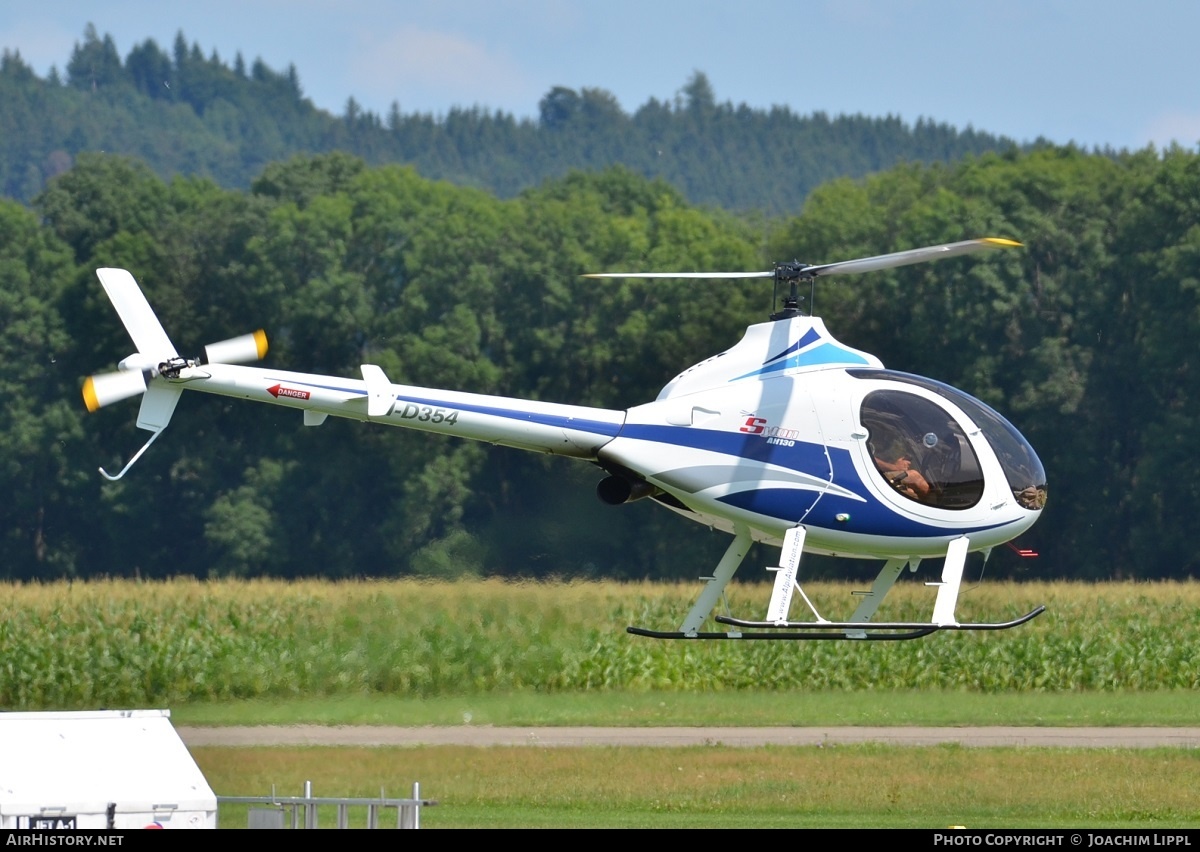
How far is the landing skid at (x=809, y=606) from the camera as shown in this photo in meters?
16.0

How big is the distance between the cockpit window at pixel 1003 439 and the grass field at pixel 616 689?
4192 mm

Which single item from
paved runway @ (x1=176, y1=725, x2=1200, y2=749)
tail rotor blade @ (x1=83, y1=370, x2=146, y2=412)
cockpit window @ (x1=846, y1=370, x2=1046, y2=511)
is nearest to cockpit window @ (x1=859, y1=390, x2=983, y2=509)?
cockpit window @ (x1=846, y1=370, x2=1046, y2=511)

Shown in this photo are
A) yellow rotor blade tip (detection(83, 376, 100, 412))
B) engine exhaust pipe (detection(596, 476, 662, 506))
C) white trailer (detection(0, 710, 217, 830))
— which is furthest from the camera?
engine exhaust pipe (detection(596, 476, 662, 506))

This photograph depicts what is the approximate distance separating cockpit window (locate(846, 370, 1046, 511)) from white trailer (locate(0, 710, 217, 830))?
23.8ft

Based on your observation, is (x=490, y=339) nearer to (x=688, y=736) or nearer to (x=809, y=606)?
(x=688, y=736)

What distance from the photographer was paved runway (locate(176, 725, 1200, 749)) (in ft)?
78.0

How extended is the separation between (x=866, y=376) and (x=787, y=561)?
1892mm

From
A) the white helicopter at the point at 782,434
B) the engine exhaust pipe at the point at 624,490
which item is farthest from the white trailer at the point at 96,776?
the engine exhaust pipe at the point at 624,490

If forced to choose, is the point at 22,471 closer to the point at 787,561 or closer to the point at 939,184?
the point at 939,184

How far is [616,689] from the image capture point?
2806 cm

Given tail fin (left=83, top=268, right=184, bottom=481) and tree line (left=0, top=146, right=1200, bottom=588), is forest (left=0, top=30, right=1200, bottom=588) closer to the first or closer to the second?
tree line (left=0, top=146, right=1200, bottom=588)

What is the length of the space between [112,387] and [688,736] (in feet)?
37.2

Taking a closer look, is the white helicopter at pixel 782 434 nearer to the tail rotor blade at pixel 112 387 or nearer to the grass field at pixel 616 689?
the tail rotor blade at pixel 112 387

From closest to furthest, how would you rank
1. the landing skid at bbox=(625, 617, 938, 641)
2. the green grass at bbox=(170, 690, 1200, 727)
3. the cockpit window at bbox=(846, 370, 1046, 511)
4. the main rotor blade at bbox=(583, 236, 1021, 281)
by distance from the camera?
the main rotor blade at bbox=(583, 236, 1021, 281) < the landing skid at bbox=(625, 617, 938, 641) < the cockpit window at bbox=(846, 370, 1046, 511) < the green grass at bbox=(170, 690, 1200, 727)
